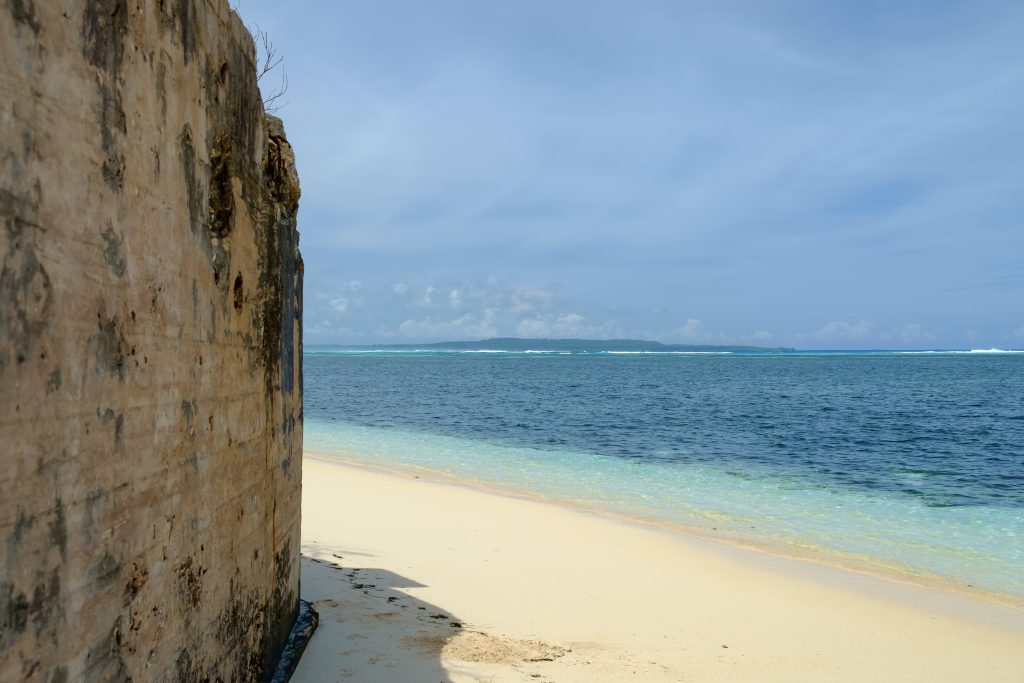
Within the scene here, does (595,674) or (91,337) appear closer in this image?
(91,337)

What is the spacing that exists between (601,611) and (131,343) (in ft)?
19.7

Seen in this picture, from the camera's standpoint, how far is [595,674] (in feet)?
19.6

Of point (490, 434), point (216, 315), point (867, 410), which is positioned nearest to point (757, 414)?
point (867, 410)

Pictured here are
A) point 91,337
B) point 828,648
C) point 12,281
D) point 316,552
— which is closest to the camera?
point 12,281

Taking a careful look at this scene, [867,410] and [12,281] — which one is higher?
[12,281]

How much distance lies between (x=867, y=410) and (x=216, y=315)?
3678 cm

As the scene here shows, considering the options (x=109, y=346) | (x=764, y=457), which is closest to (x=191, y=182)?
(x=109, y=346)

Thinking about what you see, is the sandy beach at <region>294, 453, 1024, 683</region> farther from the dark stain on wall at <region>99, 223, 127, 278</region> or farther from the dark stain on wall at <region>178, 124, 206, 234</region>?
the dark stain on wall at <region>99, 223, 127, 278</region>

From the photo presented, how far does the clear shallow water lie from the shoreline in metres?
0.24

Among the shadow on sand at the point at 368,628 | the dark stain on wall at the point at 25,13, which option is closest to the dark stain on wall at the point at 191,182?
the dark stain on wall at the point at 25,13

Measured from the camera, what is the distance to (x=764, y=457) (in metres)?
21.7

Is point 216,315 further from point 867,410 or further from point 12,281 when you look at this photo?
point 867,410

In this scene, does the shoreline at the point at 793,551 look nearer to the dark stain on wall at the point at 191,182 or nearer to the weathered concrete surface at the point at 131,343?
the weathered concrete surface at the point at 131,343

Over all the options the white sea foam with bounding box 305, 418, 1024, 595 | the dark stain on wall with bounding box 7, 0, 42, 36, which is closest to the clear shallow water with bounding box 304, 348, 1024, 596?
the white sea foam with bounding box 305, 418, 1024, 595
